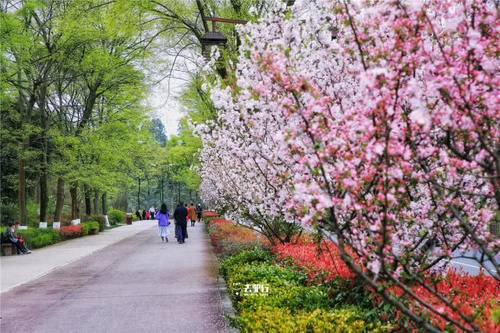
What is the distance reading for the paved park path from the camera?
676cm

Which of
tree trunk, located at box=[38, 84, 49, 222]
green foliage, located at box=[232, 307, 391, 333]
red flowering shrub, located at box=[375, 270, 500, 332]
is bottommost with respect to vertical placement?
green foliage, located at box=[232, 307, 391, 333]

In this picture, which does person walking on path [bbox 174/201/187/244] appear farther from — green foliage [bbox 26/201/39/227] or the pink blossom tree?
the pink blossom tree

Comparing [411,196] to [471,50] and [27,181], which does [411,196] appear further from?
[27,181]

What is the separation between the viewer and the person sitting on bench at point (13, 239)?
652 inches

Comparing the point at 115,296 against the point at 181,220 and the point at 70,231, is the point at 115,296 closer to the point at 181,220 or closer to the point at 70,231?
the point at 181,220

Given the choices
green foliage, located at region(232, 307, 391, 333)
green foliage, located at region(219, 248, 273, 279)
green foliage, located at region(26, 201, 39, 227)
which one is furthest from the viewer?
green foliage, located at region(26, 201, 39, 227)

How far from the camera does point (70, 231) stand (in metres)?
24.0

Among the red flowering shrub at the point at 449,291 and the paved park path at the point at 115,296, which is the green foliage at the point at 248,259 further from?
the red flowering shrub at the point at 449,291

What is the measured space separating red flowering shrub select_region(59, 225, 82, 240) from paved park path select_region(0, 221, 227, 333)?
7.87 metres

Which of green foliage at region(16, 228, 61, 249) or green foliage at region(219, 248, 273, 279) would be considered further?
green foliage at region(16, 228, 61, 249)

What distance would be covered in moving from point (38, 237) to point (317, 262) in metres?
15.5

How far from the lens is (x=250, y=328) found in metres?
4.61

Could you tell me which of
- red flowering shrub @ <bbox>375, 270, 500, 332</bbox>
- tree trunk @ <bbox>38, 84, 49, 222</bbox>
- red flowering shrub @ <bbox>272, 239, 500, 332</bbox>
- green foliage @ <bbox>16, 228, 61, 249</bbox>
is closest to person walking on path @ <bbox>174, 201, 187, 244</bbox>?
green foliage @ <bbox>16, 228, 61, 249</bbox>

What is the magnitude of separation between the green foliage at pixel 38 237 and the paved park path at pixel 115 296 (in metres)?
3.37
